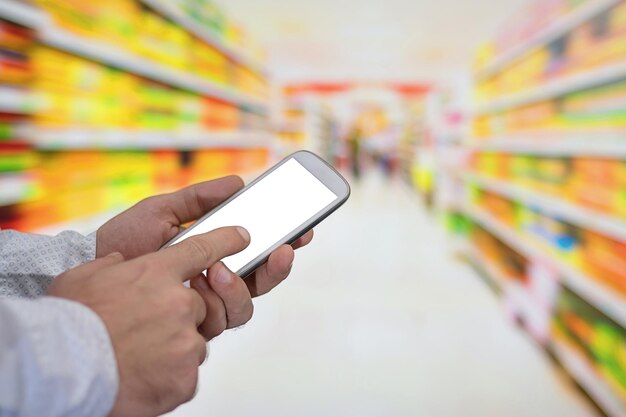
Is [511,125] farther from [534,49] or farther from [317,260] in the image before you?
[317,260]

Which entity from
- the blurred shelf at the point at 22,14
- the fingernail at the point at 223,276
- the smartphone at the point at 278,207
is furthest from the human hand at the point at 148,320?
the blurred shelf at the point at 22,14

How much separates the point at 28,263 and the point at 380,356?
1955mm

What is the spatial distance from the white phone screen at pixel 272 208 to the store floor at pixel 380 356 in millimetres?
1293

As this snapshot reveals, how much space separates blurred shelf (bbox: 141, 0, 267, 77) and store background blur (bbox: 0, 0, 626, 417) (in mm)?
21

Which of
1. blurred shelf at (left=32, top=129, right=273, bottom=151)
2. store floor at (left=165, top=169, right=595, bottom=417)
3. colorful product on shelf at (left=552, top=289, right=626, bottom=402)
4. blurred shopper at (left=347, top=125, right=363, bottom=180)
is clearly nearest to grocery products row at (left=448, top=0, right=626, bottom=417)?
colorful product on shelf at (left=552, top=289, right=626, bottom=402)

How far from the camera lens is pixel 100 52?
2.09 m

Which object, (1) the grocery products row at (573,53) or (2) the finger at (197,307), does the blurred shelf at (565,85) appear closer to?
(1) the grocery products row at (573,53)

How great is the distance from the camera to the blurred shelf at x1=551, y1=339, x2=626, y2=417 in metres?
1.91

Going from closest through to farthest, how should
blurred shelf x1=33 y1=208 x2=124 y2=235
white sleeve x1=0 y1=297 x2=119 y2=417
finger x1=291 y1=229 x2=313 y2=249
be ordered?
white sleeve x1=0 y1=297 x2=119 y2=417 → finger x1=291 y1=229 x2=313 y2=249 → blurred shelf x1=33 y1=208 x2=124 y2=235

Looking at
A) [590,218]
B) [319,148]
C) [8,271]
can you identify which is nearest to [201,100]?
[590,218]

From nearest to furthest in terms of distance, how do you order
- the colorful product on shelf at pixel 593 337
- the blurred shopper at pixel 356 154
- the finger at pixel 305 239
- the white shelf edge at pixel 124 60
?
the finger at pixel 305 239 → the white shelf edge at pixel 124 60 → the colorful product on shelf at pixel 593 337 → the blurred shopper at pixel 356 154

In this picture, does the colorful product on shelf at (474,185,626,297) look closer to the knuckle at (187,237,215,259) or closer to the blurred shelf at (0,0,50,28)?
the knuckle at (187,237,215,259)

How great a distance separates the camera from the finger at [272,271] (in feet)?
2.79

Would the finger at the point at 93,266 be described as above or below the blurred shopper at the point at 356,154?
above
